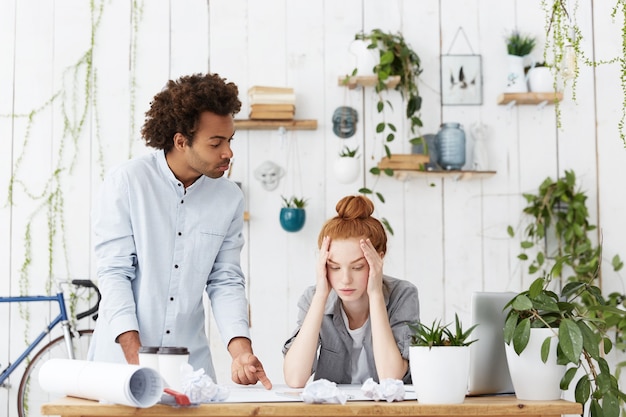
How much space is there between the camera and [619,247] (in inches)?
167

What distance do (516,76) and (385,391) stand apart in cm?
278

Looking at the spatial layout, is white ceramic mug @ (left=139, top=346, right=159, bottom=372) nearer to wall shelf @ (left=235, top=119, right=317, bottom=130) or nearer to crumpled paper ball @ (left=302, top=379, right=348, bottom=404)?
crumpled paper ball @ (left=302, top=379, right=348, bottom=404)

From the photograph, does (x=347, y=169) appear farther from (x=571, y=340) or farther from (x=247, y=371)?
(x=571, y=340)

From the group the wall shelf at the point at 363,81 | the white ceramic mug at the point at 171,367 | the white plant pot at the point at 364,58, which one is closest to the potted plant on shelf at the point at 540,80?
the wall shelf at the point at 363,81

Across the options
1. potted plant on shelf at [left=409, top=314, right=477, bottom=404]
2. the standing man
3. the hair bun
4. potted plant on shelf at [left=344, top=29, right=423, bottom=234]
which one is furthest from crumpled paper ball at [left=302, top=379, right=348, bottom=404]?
potted plant on shelf at [left=344, top=29, right=423, bottom=234]

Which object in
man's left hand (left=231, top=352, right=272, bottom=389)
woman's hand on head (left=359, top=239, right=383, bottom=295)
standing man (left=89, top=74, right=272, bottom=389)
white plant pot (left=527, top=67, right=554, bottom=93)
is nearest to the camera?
man's left hand (left=231, top=352, right=272, bottom=389)

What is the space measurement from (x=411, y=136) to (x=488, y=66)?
536 millimetres

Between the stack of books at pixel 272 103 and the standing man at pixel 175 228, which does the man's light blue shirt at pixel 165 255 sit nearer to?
the standing man at pixel 175 228

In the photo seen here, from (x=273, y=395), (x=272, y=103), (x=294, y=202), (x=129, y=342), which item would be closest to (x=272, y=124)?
(x=272, y=103)

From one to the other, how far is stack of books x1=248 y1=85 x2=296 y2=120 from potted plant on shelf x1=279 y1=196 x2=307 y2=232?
0.41 metres

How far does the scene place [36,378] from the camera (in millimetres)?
3986

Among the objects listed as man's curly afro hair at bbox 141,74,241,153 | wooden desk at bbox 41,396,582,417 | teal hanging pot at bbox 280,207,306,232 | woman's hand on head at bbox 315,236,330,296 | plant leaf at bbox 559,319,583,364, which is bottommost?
wooden desk at bbox 41,396,582,417

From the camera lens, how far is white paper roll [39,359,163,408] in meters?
1.54

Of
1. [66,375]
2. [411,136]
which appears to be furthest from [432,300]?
[66,375]
